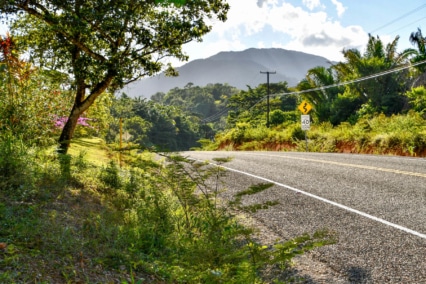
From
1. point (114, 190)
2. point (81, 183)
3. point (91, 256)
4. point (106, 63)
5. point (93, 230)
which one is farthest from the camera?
point (106, 63)

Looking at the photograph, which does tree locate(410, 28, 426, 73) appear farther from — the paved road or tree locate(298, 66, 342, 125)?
the paved road

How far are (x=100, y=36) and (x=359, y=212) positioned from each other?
21.4 ft

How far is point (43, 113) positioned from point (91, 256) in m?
4.51

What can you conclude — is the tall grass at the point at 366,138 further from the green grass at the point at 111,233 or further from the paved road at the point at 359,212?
the green grass at the point at 111,233

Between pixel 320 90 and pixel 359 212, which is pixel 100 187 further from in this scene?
pixel 320 90

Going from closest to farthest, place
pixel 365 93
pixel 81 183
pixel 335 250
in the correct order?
pixel 335 250 < pixel 81 183 < pixel 365 93

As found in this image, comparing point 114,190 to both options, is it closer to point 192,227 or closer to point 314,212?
point 192,227

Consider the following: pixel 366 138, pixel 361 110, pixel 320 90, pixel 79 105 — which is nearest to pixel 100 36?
pixel 79 105

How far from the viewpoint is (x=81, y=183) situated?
21.1ft

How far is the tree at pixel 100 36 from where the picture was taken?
7.78 m

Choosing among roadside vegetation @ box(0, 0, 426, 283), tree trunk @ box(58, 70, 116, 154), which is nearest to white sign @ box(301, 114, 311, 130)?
roadside vegetation @ box(0, 0, 426, 283)

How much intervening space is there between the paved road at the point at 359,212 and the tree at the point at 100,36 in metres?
3.78

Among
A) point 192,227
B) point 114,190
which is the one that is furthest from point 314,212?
point 114,190

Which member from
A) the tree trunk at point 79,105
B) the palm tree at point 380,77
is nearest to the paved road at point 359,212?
the tree trunk at point 79,105
